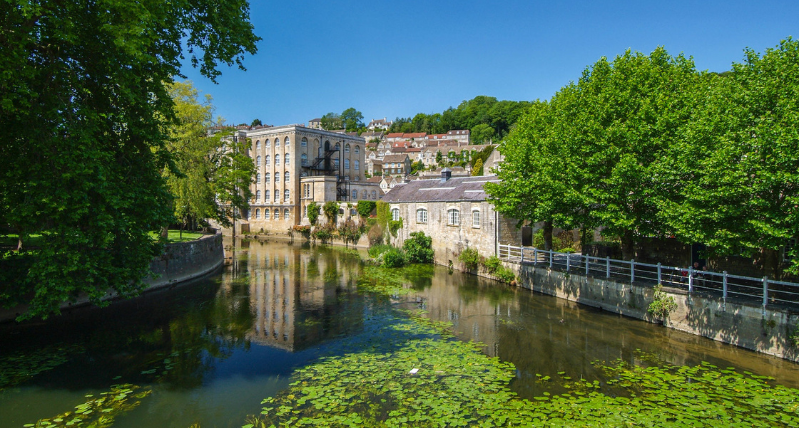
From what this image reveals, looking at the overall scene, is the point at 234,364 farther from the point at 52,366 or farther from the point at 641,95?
the point at 641,95

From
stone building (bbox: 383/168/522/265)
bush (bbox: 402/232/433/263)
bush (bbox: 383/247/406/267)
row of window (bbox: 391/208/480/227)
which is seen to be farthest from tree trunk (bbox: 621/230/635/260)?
A: bush (bbox: 383/247/406/267)

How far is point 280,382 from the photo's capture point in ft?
33.7

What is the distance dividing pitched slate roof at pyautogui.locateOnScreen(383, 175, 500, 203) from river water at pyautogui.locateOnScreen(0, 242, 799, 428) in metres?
7.10

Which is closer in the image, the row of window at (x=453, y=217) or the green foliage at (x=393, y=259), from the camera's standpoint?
the row of window at (x=453, y=217)

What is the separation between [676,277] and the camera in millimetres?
16562

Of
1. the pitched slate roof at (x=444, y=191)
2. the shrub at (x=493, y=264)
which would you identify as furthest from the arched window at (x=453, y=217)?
the shrub at (x=493, y=264)

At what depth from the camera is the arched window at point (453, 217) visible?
26812 mm

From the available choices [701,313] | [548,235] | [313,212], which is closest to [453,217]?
[548,235]

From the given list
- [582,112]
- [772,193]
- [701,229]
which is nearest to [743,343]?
[701,229]

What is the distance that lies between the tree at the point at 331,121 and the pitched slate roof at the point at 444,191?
10926 cm

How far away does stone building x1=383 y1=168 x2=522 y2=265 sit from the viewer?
23.9m

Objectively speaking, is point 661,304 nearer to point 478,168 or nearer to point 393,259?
point 393,259

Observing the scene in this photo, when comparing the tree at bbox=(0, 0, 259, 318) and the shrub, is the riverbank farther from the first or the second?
the shrub

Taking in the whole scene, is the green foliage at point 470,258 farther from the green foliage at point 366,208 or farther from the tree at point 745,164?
the green foliage at point 366,208
